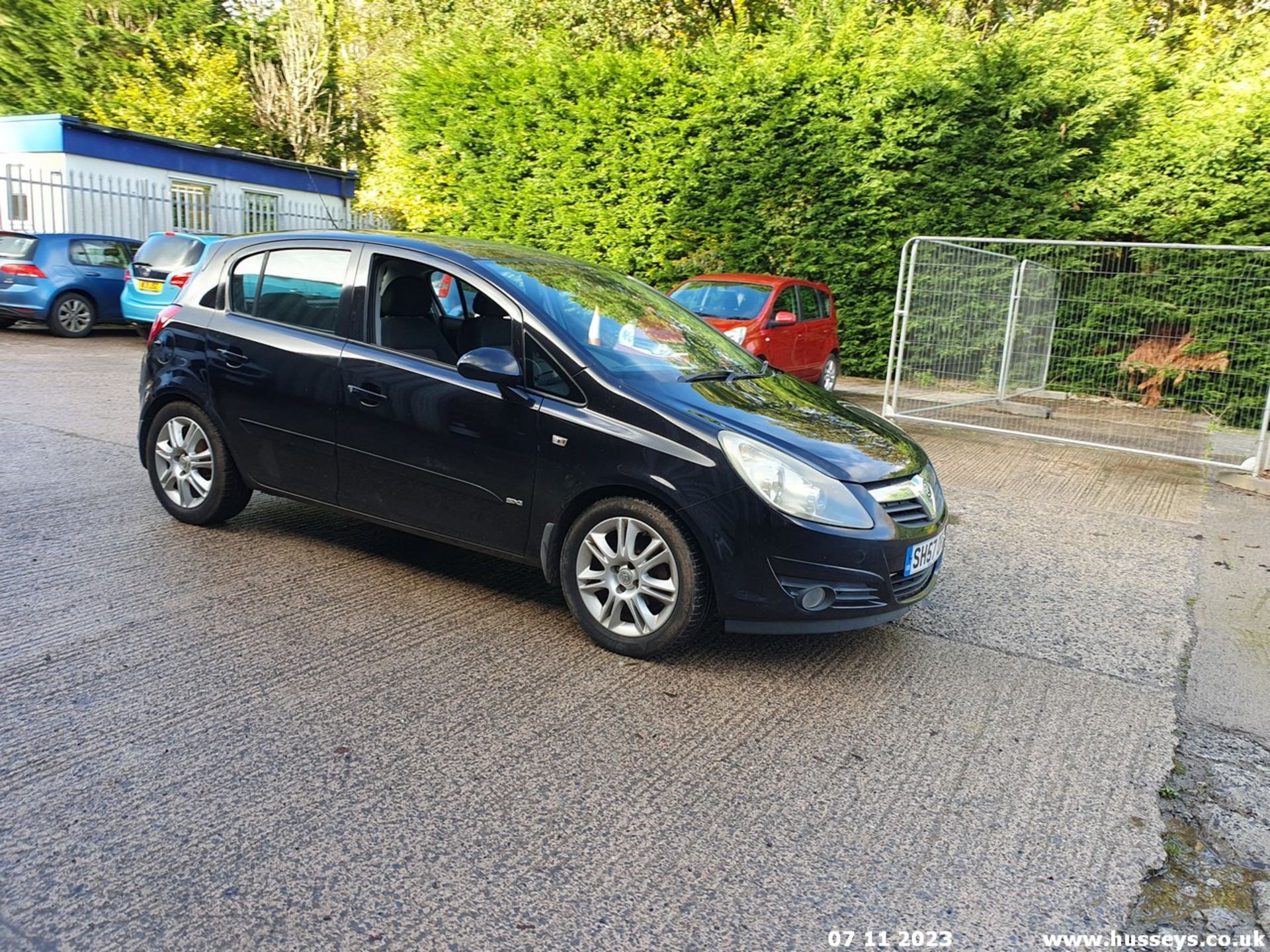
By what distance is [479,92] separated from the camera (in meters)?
17.7

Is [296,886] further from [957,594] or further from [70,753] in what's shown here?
[957,594]

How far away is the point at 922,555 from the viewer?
4.41 m

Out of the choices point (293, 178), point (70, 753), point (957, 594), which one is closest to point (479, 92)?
point (293, 178)

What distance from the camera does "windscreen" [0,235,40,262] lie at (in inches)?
616

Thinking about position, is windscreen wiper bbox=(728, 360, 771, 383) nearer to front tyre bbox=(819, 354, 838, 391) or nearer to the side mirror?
the side mirror

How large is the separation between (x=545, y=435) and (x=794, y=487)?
1.11 metres

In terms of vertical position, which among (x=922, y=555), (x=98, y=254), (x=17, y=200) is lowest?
(x=922, y=555)

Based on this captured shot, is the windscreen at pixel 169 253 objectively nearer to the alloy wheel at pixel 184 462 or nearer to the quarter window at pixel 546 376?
the alloy wheel at pixel 184 462

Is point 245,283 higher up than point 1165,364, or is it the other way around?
point 245,283

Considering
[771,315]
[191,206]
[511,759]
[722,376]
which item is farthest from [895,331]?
[191,206]

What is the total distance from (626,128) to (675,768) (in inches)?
566

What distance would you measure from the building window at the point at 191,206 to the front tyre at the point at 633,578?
20.0 metres

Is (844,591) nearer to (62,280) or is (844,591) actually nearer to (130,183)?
(62,280)

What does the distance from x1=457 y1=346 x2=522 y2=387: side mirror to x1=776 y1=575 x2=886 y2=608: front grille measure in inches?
58.0
